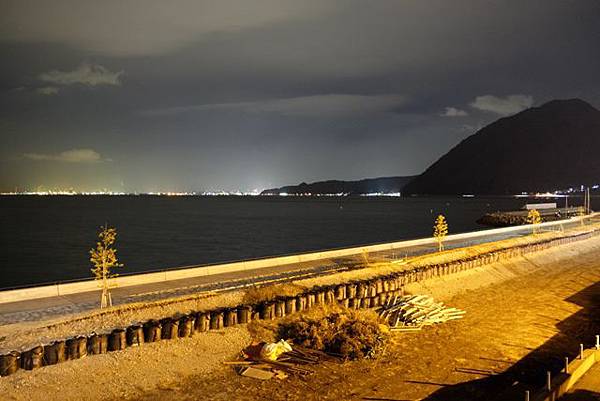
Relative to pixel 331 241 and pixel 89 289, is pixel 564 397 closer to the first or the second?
pixel 89 289

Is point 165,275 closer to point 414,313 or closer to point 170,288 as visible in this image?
point 170,288

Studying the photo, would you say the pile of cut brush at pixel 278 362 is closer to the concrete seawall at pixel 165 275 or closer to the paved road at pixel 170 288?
the paved road at pixel 170 288

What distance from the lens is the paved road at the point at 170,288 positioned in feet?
68.7

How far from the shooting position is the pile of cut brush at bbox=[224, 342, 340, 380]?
17406 mm

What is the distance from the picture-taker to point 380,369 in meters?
18.1

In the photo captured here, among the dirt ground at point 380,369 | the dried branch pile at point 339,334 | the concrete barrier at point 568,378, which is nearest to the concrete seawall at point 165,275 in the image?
the dirt ground at point 380,369

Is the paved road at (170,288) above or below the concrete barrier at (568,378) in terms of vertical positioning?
above

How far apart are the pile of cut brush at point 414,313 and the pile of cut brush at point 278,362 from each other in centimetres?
500

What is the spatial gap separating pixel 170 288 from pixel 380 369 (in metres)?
11.8

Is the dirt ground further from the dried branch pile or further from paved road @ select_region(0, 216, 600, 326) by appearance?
paved road @ select_region(0, 216, 600, 326)

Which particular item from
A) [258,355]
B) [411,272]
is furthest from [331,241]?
[258,355]

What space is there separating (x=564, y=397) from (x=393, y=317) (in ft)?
37.4

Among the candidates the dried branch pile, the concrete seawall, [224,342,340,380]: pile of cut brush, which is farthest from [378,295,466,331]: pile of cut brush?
the concrete seawall

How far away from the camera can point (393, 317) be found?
2400 centimetres
